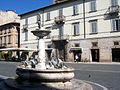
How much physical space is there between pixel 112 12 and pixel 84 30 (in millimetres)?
5853

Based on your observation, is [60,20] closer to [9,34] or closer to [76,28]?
[76,28]

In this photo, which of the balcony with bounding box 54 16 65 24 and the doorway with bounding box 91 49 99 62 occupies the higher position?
the balcony with bounding box 54 16 65 24

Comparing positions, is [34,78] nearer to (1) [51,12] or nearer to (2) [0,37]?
(1) [51,12]

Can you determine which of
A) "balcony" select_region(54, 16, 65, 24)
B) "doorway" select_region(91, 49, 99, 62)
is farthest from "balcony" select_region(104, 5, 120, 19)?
"balcony" select_region(54, 16, 65, 24)

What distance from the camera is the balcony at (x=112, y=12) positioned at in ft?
114

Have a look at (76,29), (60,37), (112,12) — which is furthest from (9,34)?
(112,12)

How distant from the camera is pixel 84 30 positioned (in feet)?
130

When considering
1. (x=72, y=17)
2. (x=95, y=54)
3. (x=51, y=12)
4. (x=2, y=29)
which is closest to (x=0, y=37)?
(x=2, y=29)

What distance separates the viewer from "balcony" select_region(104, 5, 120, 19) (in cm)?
3477

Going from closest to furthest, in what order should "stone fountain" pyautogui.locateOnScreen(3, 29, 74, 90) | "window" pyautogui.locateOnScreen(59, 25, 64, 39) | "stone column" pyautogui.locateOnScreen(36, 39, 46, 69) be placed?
"stone fountain" pyautogui.locateOnScreen(3, 29, 74, 90), "stone column" pyautogui.locateOnScreen(36, 39, 46, 69), "window" pyautogui.locateOnScreen(59, 25, 64, 39)

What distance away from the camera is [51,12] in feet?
151

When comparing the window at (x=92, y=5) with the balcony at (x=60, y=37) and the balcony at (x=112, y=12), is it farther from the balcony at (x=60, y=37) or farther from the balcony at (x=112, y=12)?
the balcony at (x=60, y=37)

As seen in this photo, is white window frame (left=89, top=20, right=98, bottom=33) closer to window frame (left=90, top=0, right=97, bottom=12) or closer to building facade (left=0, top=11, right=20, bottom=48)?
window frame (left=90, top=0, right=97, bottom=12)

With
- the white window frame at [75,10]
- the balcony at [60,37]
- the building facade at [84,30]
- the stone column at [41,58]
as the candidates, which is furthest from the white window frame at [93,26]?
the stone column at [41,58]
